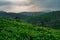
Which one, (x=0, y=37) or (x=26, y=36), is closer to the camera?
(x=0, y=37)

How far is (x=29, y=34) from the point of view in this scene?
89.5 ft

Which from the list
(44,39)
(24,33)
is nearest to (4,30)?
(24,33)

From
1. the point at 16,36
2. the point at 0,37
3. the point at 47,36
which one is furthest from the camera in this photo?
the point at 47,36

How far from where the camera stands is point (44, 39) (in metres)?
27.2

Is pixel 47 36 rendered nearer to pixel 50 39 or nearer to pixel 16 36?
pixel 50 39

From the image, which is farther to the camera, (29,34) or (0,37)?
(29,34)

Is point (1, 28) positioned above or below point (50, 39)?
above

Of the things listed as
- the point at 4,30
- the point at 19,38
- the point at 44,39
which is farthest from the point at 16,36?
the point at 44,39

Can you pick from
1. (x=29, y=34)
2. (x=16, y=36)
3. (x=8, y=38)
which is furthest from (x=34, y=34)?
(x=8, y=38)

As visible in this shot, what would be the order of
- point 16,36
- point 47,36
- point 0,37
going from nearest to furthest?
point 0,37 < point 16,36 < point 47,36

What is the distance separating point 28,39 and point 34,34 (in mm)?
2356

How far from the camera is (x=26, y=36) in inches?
1047

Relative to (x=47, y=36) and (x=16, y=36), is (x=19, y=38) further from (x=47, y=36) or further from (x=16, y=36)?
(x=47, y=36)

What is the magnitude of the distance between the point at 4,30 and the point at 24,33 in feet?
9.84
